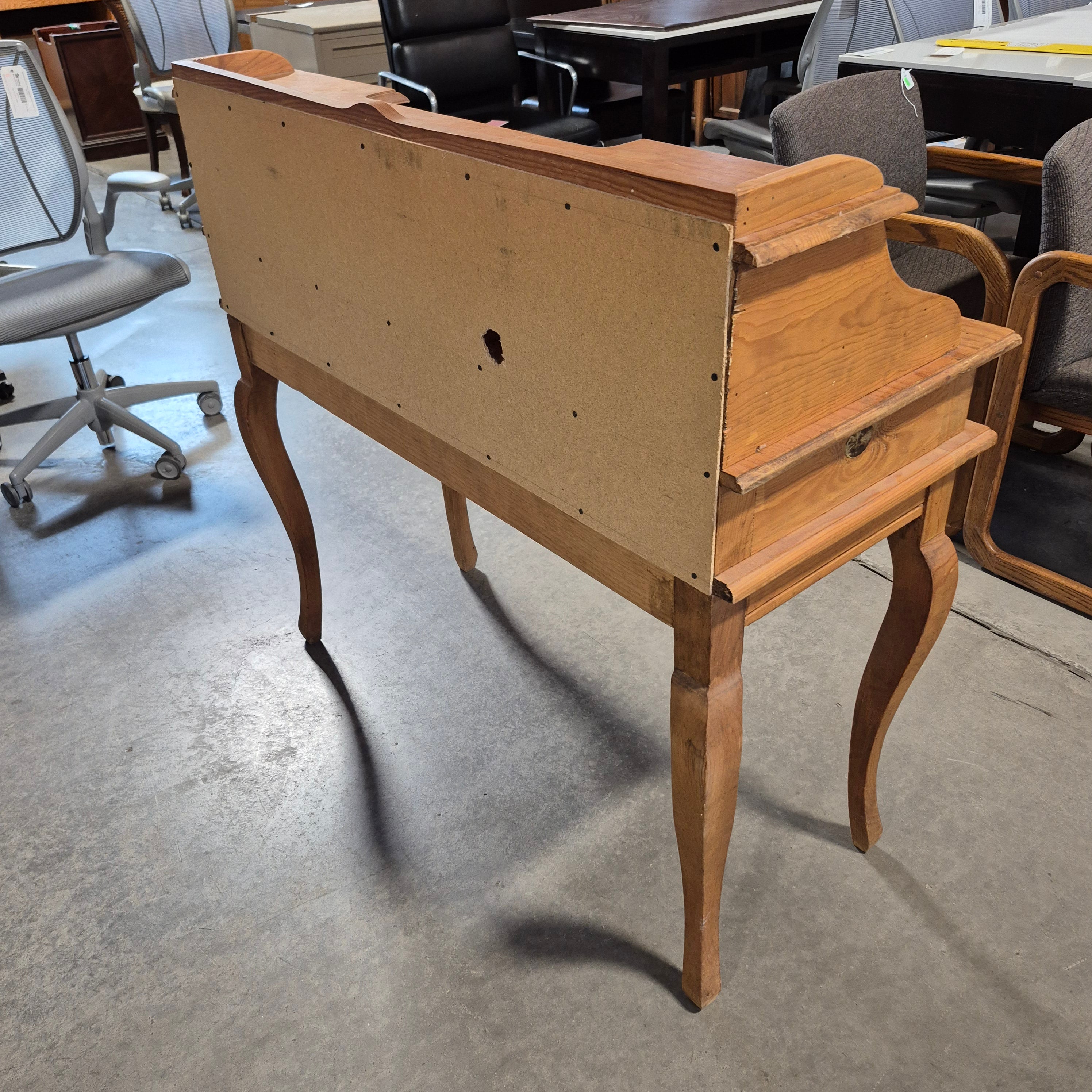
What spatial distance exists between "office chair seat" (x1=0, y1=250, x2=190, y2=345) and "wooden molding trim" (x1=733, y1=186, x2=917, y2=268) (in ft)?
6.87

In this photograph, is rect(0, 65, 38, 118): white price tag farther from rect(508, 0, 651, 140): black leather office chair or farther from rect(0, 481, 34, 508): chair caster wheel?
rect(508, 0, 651, 140): black leather office chair

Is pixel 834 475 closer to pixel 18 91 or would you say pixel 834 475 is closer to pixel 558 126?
pixel 18 91

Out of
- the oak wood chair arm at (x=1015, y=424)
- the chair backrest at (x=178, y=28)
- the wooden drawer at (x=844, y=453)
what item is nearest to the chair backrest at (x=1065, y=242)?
the oak wood chair arm at (x=1015, y=424)

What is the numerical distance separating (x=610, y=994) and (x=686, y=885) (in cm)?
22

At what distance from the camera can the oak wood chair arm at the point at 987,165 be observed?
2023mm

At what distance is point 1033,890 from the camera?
51.6 inches

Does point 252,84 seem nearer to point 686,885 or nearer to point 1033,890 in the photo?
point 686,885

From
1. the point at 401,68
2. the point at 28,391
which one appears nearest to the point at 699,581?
the point at 28,391

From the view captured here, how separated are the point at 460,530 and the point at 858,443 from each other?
1.19 m

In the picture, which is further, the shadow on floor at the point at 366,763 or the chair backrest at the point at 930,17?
the chair backrest at the point at 930,17

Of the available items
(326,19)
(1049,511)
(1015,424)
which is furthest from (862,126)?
(326,19)

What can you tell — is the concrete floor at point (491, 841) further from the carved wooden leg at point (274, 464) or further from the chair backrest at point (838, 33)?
the chair backrest at point (838, 33)

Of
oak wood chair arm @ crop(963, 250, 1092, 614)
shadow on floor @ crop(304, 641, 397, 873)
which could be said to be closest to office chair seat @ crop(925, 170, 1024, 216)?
oak wood chair arm @ crop(963, 250, 1092, 614)

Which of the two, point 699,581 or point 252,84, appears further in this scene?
point 252,84
